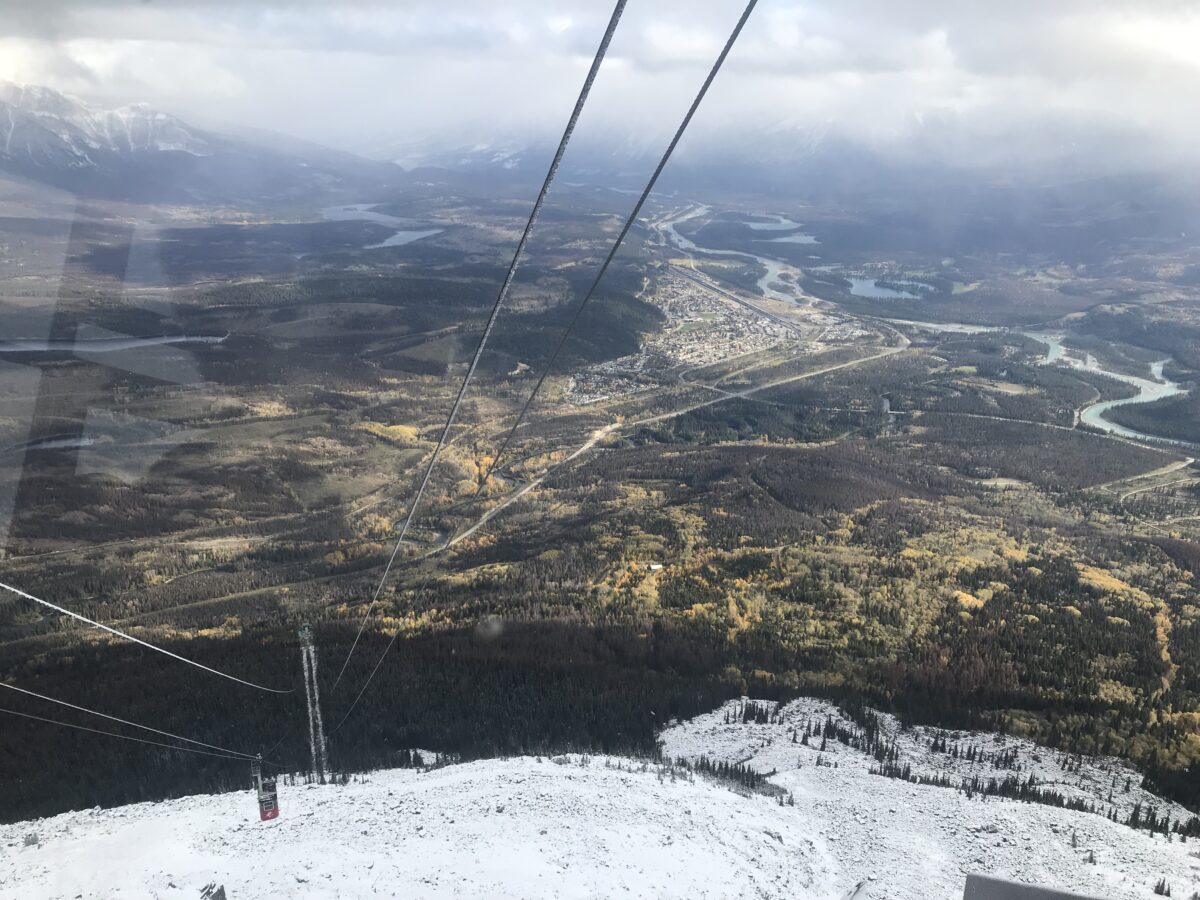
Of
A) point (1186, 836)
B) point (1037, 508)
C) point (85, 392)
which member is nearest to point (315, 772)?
point (1186, 836)

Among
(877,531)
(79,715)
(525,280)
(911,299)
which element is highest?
(911,299)

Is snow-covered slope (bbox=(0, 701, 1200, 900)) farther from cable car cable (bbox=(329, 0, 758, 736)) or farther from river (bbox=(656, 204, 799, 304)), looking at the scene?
river (bbox=(656, 204, 799, 304))

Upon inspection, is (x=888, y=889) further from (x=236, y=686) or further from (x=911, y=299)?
(x=911, y=299)

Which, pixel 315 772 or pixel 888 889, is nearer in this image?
pixel 888 889

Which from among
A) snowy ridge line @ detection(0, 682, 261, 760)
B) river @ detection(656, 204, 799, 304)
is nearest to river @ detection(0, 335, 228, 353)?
snowy ridge line @ detection(0, 682, 261, 760)

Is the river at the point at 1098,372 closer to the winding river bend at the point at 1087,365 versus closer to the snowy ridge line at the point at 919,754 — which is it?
the winding river bend at the point at 1087,365

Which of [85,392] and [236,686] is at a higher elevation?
[85,392]

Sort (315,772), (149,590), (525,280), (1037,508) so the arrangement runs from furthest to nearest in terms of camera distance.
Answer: (525,280) < (1037,508) < (149,590) < (315,772)

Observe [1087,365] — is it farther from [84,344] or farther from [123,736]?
[84,344]
